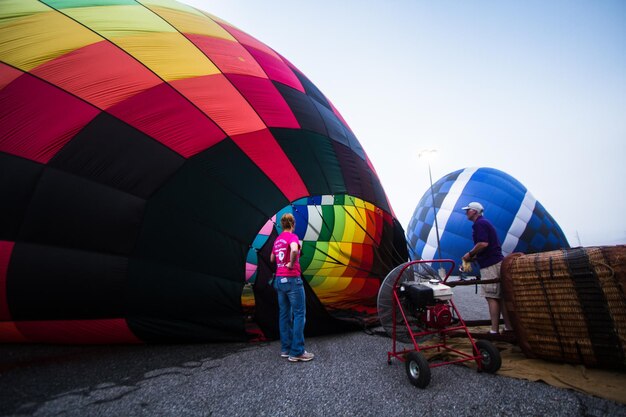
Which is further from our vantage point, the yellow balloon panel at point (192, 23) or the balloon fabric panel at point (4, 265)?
the yellow balloon panel at point (192, 23)

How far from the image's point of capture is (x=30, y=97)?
341cm

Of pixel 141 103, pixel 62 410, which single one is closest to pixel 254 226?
pixel 141 103

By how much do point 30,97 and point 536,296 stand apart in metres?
5.46

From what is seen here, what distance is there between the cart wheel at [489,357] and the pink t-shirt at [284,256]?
1789 millimetres

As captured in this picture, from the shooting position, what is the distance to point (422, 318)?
287 centimetres

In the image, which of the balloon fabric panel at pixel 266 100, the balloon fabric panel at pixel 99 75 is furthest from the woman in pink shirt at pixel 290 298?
the balloon fabric panel at pixel 99 75

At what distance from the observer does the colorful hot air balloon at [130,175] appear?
319 centimetres

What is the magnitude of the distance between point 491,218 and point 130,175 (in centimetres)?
1085

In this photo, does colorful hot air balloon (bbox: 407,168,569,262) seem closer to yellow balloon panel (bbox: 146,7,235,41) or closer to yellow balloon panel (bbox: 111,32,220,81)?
yellow balloon panel (bbox: 146,7,235,41)

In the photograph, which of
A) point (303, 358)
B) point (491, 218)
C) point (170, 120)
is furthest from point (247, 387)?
point (491, 218)

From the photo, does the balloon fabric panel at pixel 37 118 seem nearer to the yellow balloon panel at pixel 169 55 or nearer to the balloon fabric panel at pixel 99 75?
the balloon fabric panel at pixel 99 75

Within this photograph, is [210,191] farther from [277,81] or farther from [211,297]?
[277,81]

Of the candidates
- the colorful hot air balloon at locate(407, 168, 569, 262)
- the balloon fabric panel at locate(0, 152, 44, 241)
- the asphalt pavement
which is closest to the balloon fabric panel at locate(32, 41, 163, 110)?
the balloon fabric panel at locate(0, 152, 44, 241)

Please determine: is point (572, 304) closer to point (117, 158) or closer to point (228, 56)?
point (117, 158)
